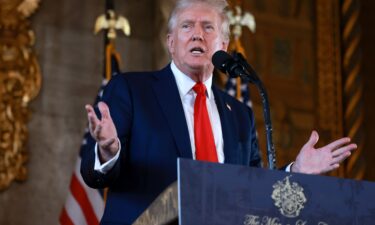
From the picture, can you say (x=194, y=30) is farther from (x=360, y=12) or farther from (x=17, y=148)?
(x=360, y=12)

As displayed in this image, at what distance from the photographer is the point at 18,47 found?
24.9 feet

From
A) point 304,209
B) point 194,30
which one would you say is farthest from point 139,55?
point 304,209

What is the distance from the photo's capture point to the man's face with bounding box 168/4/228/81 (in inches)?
157

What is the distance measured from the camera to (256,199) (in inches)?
109

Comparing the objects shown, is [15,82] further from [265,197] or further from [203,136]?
[265,197]

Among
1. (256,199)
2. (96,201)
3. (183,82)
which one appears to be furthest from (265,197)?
(96,201)

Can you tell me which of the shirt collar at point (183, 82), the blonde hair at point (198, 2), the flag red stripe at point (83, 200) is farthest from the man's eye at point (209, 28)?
the flag red stripe at point (83, 200)

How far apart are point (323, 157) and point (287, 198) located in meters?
0.56

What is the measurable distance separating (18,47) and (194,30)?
3869mm

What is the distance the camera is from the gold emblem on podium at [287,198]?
110 inches

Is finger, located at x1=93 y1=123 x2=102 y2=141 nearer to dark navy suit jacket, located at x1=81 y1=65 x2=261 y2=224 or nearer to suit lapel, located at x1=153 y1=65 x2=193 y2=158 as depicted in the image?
dark navy suit jacket, located at x1=81 y1=65 x2=261 y2=224

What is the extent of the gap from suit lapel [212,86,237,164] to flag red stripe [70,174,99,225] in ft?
9.29

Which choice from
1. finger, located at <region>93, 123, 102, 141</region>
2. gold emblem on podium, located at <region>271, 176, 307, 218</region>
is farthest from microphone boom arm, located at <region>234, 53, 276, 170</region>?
finger, located at <region>93, 123, 102, 141</region>

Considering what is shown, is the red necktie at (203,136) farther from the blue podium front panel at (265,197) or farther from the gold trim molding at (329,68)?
the gold trim molding at (329,68)
